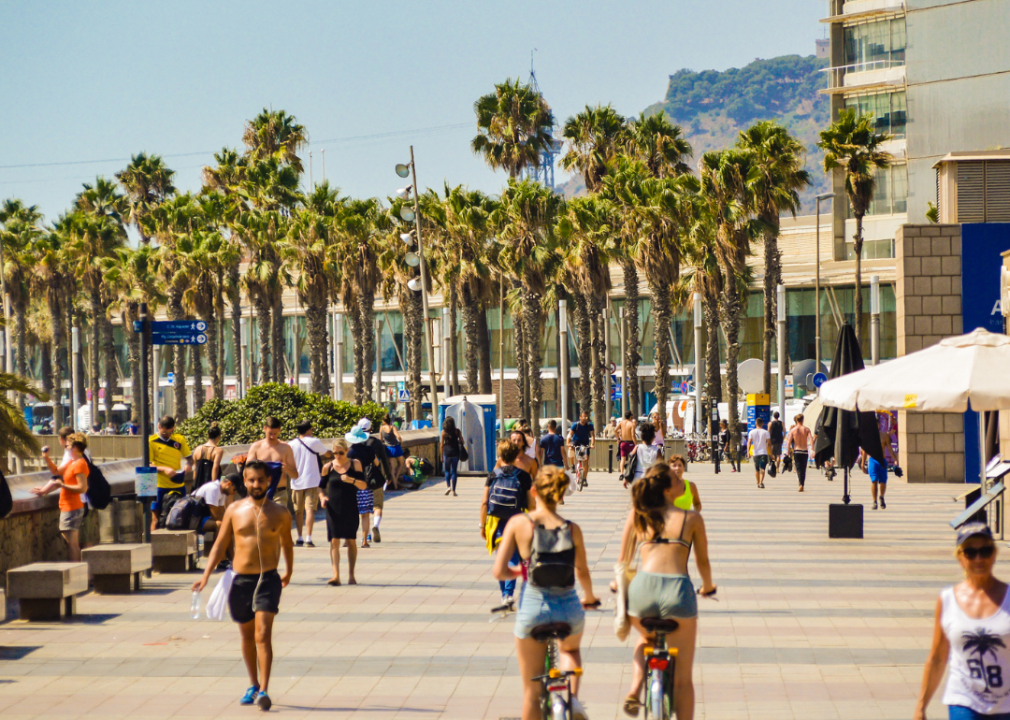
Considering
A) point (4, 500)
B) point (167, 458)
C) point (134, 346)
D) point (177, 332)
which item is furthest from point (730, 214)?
point (134, 346)

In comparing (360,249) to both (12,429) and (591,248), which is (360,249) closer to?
(591,248)


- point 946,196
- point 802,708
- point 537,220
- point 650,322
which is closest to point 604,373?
point 537,220

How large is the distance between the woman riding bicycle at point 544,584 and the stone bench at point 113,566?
7.16 meters

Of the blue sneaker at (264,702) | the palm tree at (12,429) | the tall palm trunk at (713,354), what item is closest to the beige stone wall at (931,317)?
the tall palm trunk at (713,354)

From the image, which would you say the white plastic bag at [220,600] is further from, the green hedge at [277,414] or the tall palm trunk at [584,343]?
the tall palm trunk at [584,343]

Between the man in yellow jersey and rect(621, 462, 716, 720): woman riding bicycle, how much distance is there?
9944 millimetres

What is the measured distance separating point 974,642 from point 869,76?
2545 inches

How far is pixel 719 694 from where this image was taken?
777 cm

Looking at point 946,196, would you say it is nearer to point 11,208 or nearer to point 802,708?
point 802,708

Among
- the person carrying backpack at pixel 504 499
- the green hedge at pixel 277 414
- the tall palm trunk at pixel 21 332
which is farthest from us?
the tall palm trunk at pixel 21 332

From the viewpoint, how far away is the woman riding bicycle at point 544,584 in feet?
20.0

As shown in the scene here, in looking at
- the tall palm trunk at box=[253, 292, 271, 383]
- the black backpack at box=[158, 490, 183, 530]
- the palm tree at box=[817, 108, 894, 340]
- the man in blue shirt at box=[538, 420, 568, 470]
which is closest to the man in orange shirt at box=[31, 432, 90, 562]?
the black backpack at box=[158, 490, 183, 530]

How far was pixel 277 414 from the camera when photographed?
3002 centimetres

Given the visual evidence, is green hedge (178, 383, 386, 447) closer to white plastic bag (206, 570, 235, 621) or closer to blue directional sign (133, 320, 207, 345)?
blue directional sign (133, 320, 207, 345)
